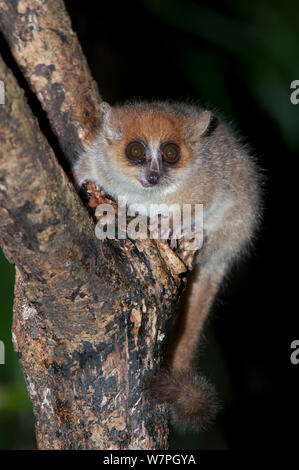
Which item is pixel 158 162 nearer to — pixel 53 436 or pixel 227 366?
pixel 53 436

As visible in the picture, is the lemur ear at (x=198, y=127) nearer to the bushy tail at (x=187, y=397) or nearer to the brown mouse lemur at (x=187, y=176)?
the brown mouse lemur at (x=187, y=176)

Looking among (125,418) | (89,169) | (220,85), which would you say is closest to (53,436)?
(125,418)

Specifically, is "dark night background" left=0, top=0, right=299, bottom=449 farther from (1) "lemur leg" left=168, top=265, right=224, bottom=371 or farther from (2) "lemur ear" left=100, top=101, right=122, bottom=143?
(2) "lemur ear" left=100, top=101, right=122, bottom=143

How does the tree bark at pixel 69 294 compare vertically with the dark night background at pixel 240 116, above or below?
below

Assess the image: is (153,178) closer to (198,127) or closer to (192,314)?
(198,127)

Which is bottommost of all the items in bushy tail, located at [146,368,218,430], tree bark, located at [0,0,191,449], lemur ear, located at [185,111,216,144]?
bushy tail, located at [146,368,218,430]

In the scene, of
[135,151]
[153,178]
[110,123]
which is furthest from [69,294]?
[110,123]

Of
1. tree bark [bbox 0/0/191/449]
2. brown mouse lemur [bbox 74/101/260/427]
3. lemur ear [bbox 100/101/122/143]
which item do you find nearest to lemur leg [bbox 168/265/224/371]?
brown mouse lemur [bbox 74/101/260/427]

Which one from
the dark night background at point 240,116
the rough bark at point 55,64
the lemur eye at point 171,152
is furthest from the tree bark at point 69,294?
the dark night background at point 240,116
